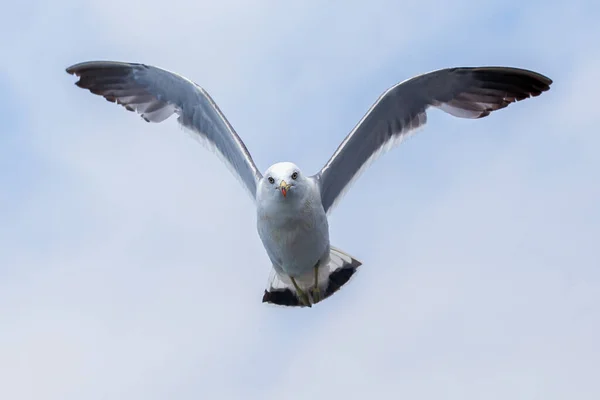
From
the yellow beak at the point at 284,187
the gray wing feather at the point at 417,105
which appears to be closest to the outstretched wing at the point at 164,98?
the gray wing feather at the point at 417,105

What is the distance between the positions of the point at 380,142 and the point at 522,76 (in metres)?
1.77

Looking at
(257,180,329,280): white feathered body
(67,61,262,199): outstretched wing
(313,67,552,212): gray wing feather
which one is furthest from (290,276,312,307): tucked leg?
(67,61,262,199): outstretched wing

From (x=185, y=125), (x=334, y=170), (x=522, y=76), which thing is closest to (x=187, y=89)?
(x=185, y=125)

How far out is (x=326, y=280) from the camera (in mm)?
11492

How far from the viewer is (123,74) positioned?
1202 centimetres

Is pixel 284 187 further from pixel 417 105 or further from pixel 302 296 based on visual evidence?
pixel 417 105

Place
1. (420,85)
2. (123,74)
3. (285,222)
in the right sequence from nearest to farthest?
(285,222) → (420,85) → (123,74)

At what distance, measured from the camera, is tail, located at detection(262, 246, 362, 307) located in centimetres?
1149

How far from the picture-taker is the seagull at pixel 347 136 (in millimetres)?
11133

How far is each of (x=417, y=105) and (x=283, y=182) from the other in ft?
7.94

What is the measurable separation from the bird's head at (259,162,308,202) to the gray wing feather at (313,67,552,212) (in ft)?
3.57

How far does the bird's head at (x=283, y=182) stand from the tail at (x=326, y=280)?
5.13ft

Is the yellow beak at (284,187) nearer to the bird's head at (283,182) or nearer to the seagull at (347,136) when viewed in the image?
the bird's head at (283,182)

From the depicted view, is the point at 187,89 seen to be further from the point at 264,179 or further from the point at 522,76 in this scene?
the point at 522,76
